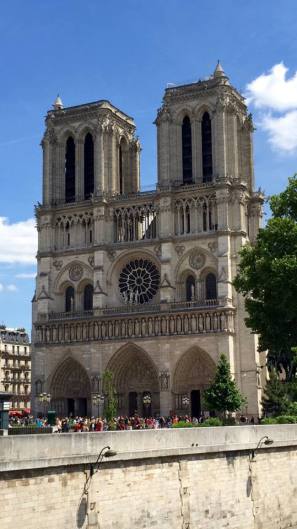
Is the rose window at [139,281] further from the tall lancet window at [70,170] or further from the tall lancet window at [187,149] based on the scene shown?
the tall lancet window at [70,170]

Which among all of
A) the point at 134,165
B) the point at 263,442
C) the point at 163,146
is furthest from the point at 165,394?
the point at 263,442

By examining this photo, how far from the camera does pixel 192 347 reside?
59406 millimetres

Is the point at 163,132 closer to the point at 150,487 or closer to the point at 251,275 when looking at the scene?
the point at 251,275

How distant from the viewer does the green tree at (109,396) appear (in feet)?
180

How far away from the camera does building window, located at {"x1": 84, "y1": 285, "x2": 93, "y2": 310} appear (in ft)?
216

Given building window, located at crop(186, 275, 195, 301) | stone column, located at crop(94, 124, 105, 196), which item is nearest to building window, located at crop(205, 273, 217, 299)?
building window, located at crop(186, 275, 195, 301)

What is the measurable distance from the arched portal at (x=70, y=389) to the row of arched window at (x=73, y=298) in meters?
4.39

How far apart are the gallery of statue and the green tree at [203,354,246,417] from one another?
6049 millimetres

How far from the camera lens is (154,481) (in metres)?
21.8

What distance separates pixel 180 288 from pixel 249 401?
9855 millimetres

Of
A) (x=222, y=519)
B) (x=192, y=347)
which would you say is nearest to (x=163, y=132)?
(x=192, y=347)

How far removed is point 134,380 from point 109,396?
568 centimetres

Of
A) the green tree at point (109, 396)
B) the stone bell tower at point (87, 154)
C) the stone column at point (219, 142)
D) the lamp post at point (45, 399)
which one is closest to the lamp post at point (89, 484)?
the green tree at point (109, 396)

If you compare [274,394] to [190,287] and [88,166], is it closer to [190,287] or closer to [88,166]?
[190,287]
